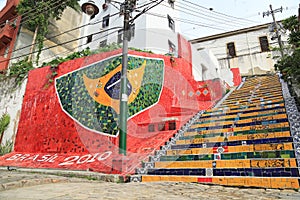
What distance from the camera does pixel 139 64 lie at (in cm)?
852

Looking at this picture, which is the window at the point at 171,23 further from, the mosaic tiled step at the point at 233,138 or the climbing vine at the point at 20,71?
the mosaic tiled step at the point at 233,138

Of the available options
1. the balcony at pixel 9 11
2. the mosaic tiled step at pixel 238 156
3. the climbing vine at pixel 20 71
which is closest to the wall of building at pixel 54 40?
the balcony at pixel 9 11

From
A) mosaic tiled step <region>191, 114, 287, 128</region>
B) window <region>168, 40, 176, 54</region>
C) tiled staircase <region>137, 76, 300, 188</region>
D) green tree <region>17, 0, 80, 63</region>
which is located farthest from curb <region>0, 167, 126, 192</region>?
green tree <region>17, 0, 80, 63</region>

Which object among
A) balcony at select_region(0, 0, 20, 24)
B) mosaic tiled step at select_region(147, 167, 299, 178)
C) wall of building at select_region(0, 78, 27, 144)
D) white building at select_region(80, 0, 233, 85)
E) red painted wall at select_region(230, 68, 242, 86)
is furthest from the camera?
red painted wall at select_region(230, 68, 242, 86)

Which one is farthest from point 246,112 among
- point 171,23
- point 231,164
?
point 171,23

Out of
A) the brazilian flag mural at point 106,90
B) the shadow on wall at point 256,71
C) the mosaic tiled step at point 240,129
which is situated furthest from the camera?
the shadow on wall at point 256,71

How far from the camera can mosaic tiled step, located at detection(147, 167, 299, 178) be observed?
355 cm

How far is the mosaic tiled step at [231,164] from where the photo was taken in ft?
12.3

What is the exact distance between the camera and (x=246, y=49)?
2058 centimetres

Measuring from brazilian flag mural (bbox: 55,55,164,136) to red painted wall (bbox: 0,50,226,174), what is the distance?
0.94 ft

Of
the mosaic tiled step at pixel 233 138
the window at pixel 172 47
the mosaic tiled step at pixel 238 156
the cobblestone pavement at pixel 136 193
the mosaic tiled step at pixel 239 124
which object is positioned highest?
the window at pixel 172 47

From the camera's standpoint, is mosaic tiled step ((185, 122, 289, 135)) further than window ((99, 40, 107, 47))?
No

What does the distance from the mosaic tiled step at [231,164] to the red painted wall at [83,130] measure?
873mm

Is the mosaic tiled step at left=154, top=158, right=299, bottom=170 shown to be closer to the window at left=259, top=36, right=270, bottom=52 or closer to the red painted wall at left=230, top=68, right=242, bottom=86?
the red painted wall at left=230, top=68, right=242, bottom=86
